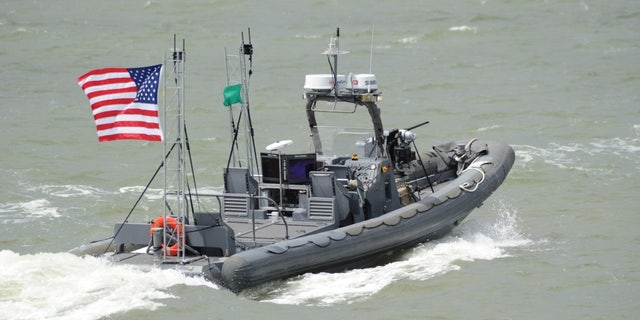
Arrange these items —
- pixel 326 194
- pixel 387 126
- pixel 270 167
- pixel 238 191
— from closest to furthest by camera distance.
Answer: pixel 326 194 → pixel 270 167 → pixel 238 191 → pixel 387 126

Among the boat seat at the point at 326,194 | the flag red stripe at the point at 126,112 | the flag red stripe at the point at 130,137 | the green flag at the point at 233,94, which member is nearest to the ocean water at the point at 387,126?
the boat seat at the point at 326,194

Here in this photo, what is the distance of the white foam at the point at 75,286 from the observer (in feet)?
45.8

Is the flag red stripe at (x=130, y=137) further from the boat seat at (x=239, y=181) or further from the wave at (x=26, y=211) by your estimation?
the wave at (x=26, y=211)

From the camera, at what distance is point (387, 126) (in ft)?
90.6

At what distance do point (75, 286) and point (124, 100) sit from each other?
86.7 inches

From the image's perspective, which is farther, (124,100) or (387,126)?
(387,126)

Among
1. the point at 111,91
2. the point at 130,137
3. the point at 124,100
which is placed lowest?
the point at 130,137

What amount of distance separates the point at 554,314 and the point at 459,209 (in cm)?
329

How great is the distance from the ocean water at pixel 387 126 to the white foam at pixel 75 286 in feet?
0.08

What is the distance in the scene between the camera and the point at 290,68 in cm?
3422

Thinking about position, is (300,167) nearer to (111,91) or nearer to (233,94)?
(233,94)

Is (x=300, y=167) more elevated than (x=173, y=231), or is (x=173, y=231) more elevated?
(x=300, y=167)

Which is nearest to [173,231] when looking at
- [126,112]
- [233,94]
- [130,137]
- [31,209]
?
[130,137]

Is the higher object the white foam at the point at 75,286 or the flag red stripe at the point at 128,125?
the flag red stripe at the point at 128,125
